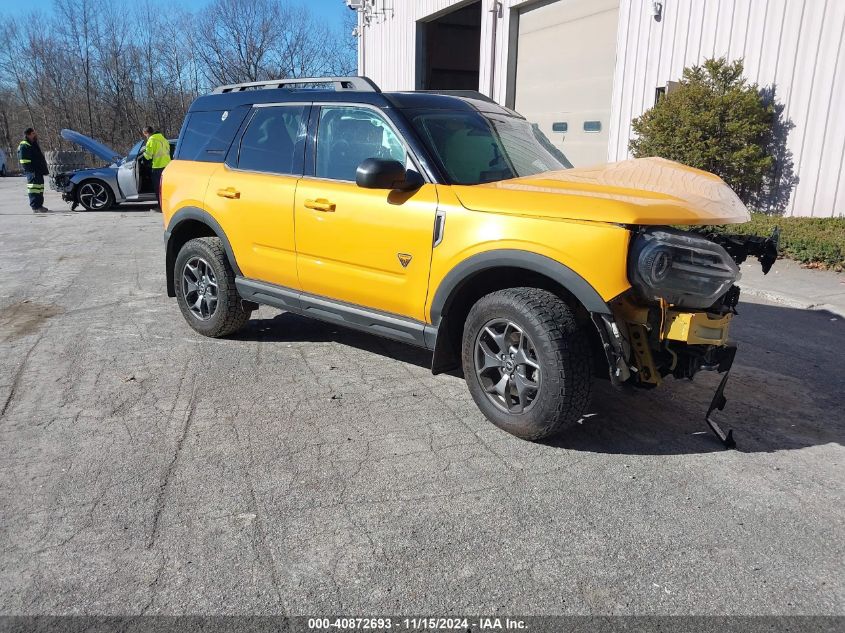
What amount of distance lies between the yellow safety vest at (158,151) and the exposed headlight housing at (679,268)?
551 inches

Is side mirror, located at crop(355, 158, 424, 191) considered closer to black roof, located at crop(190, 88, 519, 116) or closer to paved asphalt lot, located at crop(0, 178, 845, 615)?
black roof, located at crop(190, 88, 519, 116)

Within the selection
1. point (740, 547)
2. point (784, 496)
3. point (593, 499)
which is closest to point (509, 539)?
point (593, 499)

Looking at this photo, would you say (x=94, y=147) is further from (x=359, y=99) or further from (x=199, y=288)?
(x=359, y=99)

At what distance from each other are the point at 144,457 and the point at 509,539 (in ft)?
6.43

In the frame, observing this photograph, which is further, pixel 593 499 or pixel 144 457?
pixel 144 457

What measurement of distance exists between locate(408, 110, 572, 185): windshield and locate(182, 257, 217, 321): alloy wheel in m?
2.22

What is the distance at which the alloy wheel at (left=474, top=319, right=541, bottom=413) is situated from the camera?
11.5 feet

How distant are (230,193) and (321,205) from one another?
103cm

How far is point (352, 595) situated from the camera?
2.42 meters

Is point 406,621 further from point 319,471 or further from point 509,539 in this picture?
point 319,471

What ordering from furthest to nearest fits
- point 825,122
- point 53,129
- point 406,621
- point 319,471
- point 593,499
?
point 53,129 → point 825,122 → point 319,471 → point 593,499 → point 406,621

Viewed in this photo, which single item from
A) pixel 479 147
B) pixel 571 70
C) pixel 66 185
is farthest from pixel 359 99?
pixel 66 185

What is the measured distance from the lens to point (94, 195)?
15.9 metres

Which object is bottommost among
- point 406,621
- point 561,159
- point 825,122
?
point 406,621
